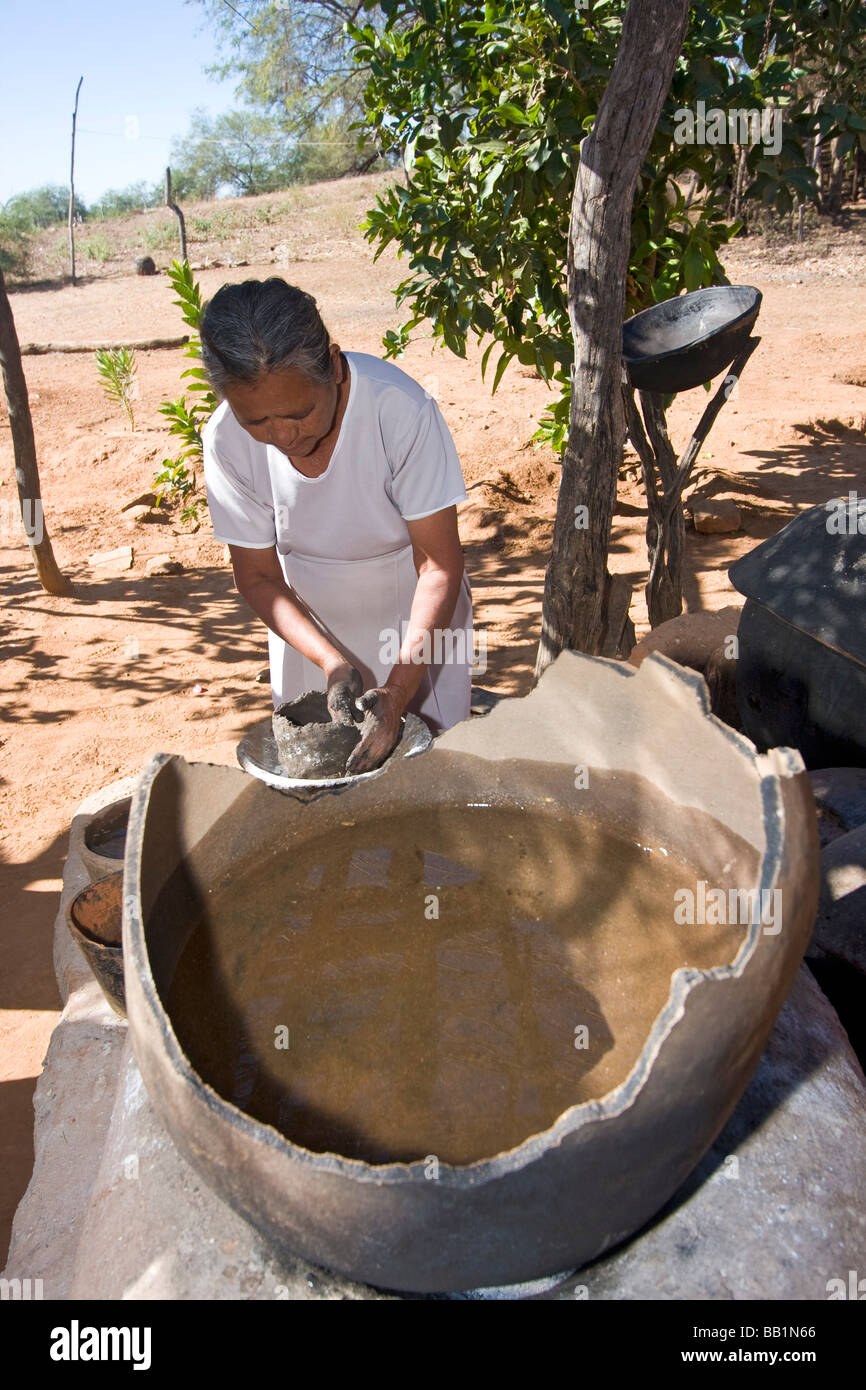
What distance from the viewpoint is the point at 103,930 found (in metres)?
1.96

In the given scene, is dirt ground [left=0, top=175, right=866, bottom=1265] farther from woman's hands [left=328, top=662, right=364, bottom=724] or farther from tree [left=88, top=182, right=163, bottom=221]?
Result: tree [left=88, top=182, right=163, bottom=221]

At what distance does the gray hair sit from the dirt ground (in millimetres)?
2025

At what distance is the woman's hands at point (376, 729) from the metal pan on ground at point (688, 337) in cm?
169

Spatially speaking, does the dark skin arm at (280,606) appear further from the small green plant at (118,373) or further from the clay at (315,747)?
the small green plant at (118,373)

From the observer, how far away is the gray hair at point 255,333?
6.12 ft

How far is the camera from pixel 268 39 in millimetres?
22297

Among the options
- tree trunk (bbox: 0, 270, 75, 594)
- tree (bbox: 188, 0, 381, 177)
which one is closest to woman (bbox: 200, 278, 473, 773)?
tree trunk (bbox: 0, 270, 75, 594)

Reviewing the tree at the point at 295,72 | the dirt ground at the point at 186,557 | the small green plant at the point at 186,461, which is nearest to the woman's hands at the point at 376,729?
the dirt ground at the point at 186,557

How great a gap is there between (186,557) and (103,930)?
485 cm

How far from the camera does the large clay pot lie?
940 mm

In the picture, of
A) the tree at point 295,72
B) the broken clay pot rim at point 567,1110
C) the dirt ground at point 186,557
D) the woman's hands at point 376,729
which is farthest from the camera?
the tree at point 295,72

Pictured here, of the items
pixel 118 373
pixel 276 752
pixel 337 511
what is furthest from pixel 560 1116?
pixel 118 373
